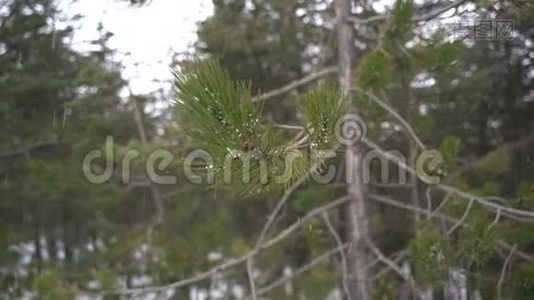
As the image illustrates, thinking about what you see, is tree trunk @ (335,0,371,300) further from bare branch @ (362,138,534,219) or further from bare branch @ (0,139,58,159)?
bare branch @ (0,139,58,159)

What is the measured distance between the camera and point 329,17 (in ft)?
11.8

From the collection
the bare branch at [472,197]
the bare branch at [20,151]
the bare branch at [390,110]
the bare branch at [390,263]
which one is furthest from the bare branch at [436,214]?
the bare branch at [20,151]

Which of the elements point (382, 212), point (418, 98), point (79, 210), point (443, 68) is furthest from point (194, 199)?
point (443, 68)

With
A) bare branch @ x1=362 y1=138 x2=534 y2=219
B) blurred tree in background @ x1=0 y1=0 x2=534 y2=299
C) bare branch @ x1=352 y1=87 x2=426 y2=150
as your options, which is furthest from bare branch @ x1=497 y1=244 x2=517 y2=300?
bare branch @ x1=352 y1=87 x2=426 y2=150

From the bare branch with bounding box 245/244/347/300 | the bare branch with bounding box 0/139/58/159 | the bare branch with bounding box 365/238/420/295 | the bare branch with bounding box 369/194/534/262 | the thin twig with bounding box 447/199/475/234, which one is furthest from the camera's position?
the bare branch with bounding box 0/139/58/159

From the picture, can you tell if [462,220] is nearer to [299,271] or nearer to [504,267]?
[504,267]

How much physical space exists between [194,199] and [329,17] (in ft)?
4.67

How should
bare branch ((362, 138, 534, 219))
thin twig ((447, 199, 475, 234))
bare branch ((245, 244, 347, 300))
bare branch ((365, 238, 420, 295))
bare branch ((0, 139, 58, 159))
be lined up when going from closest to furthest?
bare branch ((362, 138, 534, 219)) → thin twig ((447, 199, 475, 234)) → bare branch ((365, 238, 420, 295)) → bare branch ((245, 244, 347, 300)) → bare branch ((0, 139, 58, 159))

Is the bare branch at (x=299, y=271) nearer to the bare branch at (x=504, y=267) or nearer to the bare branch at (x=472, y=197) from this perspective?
the bare branch at (x=472, y=197)

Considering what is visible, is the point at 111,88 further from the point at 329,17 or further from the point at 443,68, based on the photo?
the point at 443,68

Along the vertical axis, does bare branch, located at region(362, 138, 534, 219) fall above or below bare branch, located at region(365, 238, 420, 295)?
above

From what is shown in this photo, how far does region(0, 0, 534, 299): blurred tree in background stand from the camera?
2.75 m

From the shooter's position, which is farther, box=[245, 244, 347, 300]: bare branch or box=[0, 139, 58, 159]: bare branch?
box=[0, 139, 58, 159]: bare branch

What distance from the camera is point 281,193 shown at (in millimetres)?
2680
